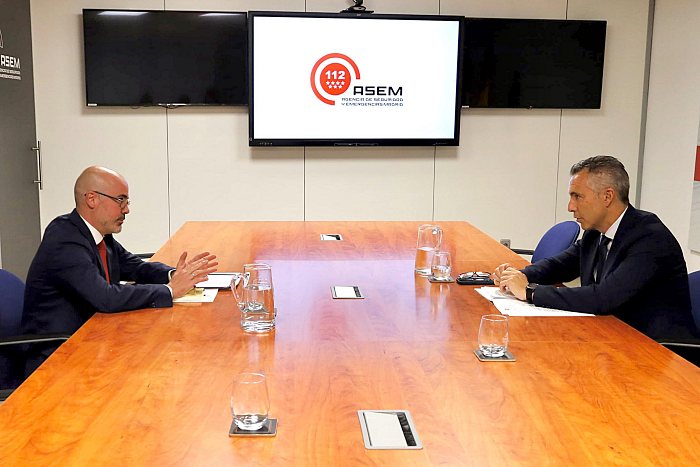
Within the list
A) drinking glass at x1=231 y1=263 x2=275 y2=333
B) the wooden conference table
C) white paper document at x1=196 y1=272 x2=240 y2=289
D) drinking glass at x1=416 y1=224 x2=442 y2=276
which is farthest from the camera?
drinking glass at x1=416 y1=224 x2=442 y2=276

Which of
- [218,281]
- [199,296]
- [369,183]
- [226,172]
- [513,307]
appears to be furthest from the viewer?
[369,183]

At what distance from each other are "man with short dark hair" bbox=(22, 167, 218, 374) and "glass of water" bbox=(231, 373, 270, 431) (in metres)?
1.22

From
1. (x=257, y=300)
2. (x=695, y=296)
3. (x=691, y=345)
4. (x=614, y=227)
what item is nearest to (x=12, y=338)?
(x=257, y=300)

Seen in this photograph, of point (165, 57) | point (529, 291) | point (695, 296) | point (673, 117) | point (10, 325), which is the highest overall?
point (165, 57)

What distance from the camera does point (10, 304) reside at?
3141mm

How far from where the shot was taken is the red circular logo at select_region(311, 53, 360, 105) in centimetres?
636

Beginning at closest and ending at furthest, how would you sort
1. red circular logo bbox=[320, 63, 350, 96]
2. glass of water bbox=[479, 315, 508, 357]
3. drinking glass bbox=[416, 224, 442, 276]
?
1. glass of water bbox=[479, 315, 508, 357]
2. drinking glass bbox=[416, 224, 442, 276]
3. red circular logo bbox=[320, 63, 350, 96]

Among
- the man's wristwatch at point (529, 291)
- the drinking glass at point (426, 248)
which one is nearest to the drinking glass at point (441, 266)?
the drinking glass at point (426, 248)

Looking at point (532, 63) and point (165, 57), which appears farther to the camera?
point (532, 63)

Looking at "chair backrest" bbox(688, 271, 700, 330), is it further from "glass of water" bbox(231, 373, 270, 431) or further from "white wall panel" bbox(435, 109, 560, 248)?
"white wall panel" bbox(435, 109, 560, 248)

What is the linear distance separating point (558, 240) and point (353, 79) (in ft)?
8.91

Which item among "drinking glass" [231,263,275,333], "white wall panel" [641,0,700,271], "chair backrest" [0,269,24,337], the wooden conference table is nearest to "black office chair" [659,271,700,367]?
the wooden conference table

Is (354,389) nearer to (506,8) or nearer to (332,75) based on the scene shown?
(332,75)

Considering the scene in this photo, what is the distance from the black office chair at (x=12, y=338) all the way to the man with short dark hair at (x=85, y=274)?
5cm
